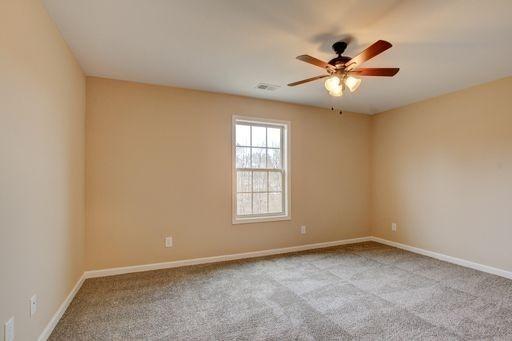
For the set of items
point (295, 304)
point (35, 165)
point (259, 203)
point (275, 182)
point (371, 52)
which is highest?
point (371, 52)

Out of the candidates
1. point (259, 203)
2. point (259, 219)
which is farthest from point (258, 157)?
point (259, 219)

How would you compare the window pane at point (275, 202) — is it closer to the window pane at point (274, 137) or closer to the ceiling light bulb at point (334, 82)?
the window pane at point (274, 137)

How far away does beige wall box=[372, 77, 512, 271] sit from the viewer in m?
3.45

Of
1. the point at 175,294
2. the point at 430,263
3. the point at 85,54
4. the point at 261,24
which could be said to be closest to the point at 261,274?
the point at 175,294

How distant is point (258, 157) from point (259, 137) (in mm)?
325

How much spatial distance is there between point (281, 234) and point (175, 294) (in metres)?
2.03

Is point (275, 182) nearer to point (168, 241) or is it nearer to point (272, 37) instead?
point (168, 241)

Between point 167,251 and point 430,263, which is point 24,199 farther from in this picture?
point 430,263

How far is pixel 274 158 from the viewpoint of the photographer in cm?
449

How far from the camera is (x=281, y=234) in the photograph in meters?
4.41

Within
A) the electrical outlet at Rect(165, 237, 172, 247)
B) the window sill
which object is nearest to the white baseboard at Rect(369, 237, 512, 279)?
the window sill

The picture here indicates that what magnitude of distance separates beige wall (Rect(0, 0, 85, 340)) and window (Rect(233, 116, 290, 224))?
2119 millimetres

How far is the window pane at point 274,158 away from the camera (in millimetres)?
4453

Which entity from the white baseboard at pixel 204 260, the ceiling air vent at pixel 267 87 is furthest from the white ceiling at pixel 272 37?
the white baseboard at pixel 204 260
